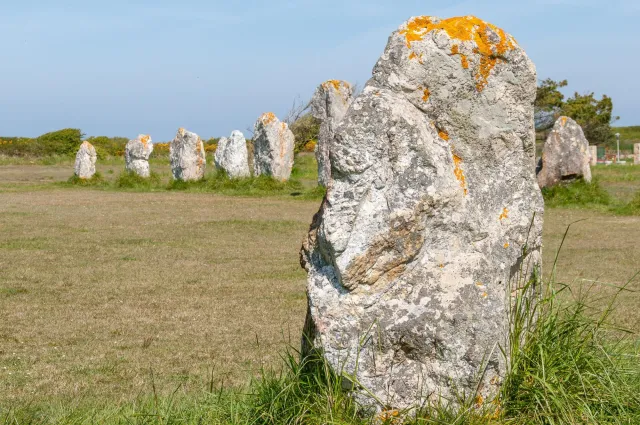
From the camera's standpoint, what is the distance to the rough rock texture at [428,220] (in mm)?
3926

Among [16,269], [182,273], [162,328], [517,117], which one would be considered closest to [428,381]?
[517,117]

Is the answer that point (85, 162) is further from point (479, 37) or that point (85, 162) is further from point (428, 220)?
point (428, 220)

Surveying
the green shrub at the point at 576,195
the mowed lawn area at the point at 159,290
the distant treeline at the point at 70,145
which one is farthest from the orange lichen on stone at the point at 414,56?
the distant treeline at the point at 70,145

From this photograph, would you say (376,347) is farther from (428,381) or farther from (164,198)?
(164,198)

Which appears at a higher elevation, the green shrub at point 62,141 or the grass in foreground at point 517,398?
the green shrub at point 62,141

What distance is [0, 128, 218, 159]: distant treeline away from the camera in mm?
44156

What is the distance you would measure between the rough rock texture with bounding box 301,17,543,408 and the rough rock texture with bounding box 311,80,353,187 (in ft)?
55.1

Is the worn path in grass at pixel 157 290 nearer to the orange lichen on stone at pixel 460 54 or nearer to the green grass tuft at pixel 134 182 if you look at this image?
the orange lichen on stone at pixel 460 54

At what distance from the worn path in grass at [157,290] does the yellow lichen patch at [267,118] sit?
6.10m

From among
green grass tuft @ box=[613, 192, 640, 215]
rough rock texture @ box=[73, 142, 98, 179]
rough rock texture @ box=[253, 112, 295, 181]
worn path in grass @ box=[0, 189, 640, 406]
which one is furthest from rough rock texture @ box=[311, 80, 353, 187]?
rough rock texture @ box=[73, 142, 98, 179]

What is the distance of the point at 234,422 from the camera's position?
13.3 ft

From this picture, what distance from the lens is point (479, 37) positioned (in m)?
4.42

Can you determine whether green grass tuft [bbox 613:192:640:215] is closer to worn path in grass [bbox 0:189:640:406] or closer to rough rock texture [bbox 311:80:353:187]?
worn path in grass [bbox 0:189:640:406]

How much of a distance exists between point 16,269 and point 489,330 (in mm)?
8436
